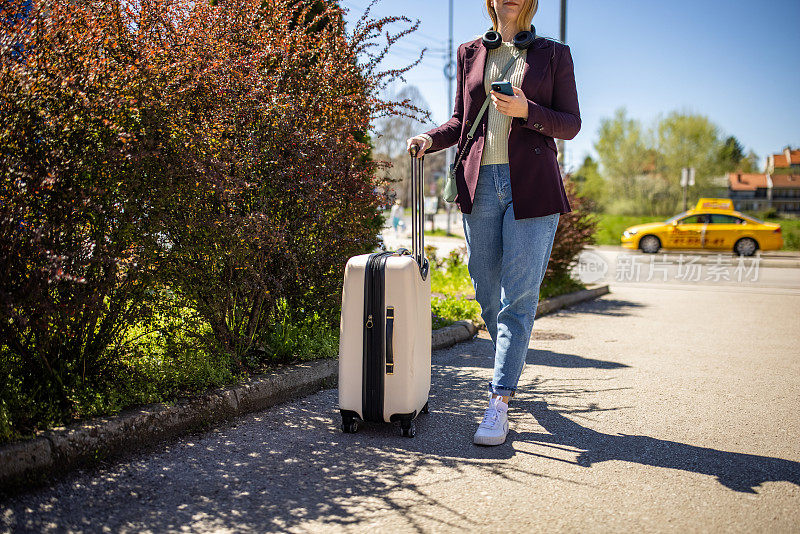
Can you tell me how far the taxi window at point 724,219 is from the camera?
2081 cm

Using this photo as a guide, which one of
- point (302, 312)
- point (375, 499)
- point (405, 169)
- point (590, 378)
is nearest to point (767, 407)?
point (590, 378)

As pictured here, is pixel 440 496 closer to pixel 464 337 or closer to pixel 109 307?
pixel 109 307

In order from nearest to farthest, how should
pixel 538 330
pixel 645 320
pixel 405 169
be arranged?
1. pixel 538 330
2. pixel 645 320
3. pixel 405 169

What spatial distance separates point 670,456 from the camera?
9.86 ft

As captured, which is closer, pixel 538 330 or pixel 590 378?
pixel 590 378

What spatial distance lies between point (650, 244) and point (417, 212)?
19.7 meters

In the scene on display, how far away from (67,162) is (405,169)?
3975cm

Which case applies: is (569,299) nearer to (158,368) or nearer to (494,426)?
(494,426)

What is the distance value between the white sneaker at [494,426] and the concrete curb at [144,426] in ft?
3.99

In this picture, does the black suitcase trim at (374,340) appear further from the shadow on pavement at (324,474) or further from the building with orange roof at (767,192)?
the building with orange roof at (767,192)

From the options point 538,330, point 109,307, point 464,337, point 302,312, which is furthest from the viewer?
point 538,330

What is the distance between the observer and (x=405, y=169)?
4203 cm

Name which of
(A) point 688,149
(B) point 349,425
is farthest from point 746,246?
(A) point 688,149

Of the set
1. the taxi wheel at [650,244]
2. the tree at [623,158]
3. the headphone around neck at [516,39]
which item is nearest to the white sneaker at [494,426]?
the headphone around neck at [516,39]
